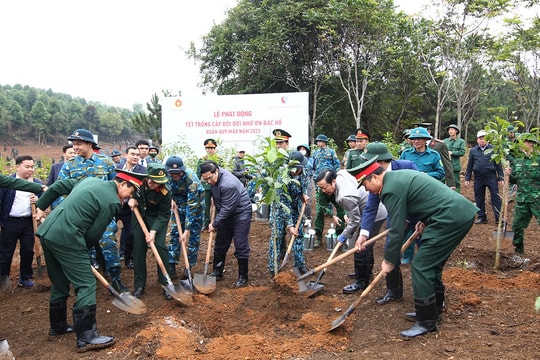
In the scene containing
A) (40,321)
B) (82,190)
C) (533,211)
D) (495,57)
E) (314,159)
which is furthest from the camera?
(495,57)

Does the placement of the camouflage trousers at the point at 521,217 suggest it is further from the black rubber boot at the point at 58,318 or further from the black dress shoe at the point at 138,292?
the black rubber boot at the point at 58,318

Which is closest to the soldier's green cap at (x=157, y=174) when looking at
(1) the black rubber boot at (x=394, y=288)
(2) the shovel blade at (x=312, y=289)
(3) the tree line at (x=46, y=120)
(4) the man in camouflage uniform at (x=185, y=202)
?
(4) the man in camouflage uniform at (x=185, y=202)

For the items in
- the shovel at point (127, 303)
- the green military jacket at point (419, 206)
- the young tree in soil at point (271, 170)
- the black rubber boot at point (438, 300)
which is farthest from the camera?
the young tree in soil at point (271, 170)

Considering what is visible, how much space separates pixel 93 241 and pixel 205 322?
1396mm

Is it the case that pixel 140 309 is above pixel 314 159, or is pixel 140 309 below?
below

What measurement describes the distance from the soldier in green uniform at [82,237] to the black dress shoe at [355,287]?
2712 millimetres

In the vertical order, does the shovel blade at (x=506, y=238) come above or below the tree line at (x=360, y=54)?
below

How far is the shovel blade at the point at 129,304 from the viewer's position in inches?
165

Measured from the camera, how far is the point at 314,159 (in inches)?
310

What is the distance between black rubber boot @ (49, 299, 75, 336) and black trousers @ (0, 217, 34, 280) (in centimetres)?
197

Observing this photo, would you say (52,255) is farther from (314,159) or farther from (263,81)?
(263,81)

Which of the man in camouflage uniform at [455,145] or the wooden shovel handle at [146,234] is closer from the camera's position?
the wooden shovel handle at [146,234]

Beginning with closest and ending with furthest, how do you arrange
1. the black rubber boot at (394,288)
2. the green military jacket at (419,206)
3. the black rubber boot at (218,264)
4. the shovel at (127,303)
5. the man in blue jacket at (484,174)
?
the green military jacket at (419,206) < the shovel at (127,303) < the black rubber boot at (394,288) < the black rubber boot at (218,264) < the man in blue jacket at (484,174)

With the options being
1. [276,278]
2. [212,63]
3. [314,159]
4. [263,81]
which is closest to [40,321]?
[276,278]
